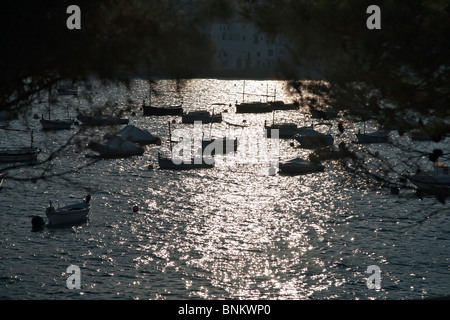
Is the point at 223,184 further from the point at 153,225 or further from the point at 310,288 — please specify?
the point at 310,288

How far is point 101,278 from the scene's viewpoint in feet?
107

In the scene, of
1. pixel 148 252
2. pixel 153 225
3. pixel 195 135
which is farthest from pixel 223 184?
pixel 195 135

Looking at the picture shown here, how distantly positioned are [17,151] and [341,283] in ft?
143

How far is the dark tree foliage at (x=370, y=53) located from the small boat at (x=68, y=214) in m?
31.5

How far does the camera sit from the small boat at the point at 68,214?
41094 millimetres

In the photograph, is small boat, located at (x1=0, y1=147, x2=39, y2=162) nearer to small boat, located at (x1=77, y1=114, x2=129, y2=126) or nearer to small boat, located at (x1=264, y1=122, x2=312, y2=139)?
small boat, located at (x1=264, y1=122, x2=312, y2=139)

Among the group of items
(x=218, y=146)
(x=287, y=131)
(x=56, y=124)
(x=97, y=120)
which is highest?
(x=97, y=120)

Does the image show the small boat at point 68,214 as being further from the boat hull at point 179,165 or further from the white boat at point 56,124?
the white boat at point 56,124

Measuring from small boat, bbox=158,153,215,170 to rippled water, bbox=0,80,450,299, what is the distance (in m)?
4.13

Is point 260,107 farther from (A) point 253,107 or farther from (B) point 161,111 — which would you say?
(B) point 161,111

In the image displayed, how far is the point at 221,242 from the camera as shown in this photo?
129ft

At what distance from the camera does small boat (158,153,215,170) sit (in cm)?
6297

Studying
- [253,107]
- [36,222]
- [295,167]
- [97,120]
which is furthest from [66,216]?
[253,107]

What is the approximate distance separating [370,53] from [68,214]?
32929mm
